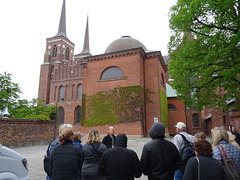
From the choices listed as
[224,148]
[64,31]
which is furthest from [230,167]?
[64,31]

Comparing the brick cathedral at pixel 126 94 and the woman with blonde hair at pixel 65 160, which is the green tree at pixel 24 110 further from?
the woman with blonde hair at pixel 65 160

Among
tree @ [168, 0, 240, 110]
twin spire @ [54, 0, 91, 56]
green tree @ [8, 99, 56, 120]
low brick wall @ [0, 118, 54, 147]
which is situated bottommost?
low brick wall @ [0, 118, 54, 147]

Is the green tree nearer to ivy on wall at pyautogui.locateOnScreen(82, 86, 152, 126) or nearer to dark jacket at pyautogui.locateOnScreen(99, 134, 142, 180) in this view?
ivy on wall at pyautogui.locateOnScreen(82, 86, 152, 126)

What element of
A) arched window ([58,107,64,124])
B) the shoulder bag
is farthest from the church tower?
the shoulder bag

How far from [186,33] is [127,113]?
11.4 metres

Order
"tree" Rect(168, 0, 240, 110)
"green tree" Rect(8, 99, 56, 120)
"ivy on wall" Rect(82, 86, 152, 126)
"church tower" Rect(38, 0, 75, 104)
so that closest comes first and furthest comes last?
1. "tree" Rect(168, 0, 240, 110)
2. "green tree" Rect(8, 99, 56, 120)
3. "ivy on wall" Rect(82, 86, 152, 126)
4. "church tower" Rect(38, 0, 75, 104)

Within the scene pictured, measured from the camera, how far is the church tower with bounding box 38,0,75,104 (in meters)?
38.3

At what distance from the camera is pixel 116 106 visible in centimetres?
2095

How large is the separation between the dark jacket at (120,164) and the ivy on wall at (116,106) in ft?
56.2

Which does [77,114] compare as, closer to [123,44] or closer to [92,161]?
[123,44]

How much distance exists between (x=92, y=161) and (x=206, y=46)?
32.8ft

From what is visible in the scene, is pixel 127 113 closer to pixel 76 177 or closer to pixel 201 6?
pixel 201 6

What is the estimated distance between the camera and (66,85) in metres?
36.7

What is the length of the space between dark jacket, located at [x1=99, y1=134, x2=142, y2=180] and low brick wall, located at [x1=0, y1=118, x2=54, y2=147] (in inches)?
498
